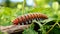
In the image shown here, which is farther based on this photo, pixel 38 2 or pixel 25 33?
pixel 38 2

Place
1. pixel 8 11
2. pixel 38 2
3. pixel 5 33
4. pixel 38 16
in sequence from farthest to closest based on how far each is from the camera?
pixel 38 2
pixel 8 11
pixel 38 16
pixel 5 33

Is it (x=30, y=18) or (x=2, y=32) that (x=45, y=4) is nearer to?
(x=30, y=18)

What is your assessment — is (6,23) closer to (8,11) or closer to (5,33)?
(5,33)

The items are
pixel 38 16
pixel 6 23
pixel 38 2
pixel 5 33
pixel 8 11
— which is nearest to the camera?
pixel 5 33

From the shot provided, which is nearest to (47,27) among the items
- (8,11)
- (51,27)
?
(51,27)

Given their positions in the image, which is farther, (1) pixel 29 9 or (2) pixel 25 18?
(1) pixel 29 9

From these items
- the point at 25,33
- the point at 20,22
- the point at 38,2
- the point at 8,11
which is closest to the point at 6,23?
the point at 20,22

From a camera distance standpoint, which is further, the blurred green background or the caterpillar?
the blurred green background

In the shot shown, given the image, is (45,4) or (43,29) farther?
(45,4)

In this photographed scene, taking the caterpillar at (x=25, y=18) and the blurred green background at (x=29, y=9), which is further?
the blurred green background at (x=29, y=9)
